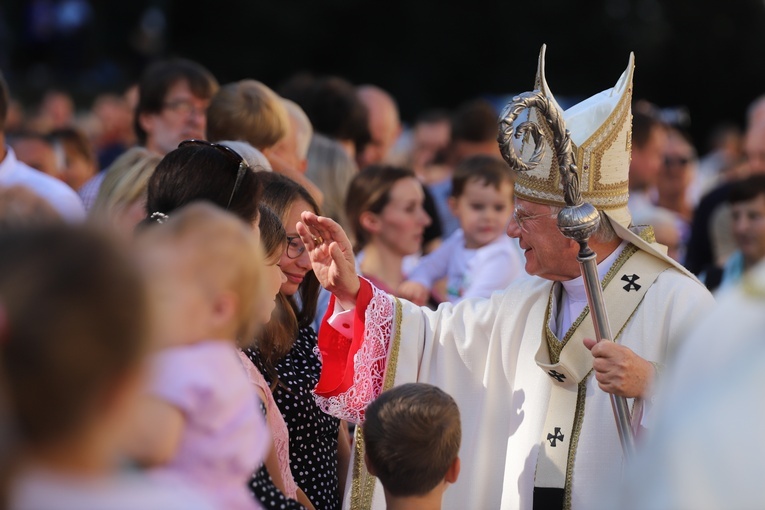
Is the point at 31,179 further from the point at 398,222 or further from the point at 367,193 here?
the point at 398,222

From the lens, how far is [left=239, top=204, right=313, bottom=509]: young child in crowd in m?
3.31

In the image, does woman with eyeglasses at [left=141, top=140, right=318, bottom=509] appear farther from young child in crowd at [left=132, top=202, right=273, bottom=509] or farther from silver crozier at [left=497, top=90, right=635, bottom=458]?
silver crozier at [left=497, top=90, right=635, bottom=458]

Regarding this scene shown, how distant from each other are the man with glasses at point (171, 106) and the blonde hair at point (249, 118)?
0.60m

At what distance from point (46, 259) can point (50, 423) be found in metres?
0.25

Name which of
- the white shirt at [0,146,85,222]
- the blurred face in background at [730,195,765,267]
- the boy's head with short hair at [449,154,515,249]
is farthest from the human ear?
the blurred face in background at [730,195,765,267]

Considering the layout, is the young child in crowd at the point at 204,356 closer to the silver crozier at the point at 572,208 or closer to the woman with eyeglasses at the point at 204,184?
the woman with eyeglasses at the point at 204,184

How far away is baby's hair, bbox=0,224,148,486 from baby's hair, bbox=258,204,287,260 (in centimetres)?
172

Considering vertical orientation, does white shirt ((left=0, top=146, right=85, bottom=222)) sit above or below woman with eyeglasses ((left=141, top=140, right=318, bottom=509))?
above

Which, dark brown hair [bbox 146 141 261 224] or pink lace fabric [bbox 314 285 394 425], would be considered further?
pink lace fabric [bbox 314 285 394 425]

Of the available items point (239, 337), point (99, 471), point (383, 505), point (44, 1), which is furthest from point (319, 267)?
point (44, 1)

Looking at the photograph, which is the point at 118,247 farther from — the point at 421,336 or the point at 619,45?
the point at 619,45

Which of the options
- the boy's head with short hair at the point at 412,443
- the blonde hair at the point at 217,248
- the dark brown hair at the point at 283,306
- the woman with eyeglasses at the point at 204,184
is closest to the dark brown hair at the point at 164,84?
the dark brown hair at the point at 283,306

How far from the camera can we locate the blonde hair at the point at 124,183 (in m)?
5.18

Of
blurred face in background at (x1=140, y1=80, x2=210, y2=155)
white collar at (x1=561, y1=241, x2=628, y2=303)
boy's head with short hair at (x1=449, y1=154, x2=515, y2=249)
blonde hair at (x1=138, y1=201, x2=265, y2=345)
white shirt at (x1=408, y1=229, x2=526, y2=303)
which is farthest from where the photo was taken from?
boy's head with short hair at (x1=449, y1=154, x2=515, y2=249)
